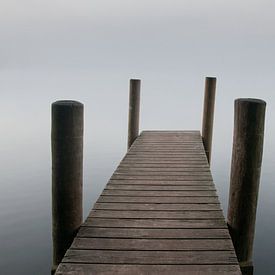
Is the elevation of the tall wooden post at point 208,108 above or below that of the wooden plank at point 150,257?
above

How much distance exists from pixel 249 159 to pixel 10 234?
13546 mm

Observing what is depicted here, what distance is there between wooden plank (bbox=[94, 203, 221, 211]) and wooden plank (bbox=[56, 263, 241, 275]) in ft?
3.95

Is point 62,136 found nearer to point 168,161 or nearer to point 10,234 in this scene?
point 168,161

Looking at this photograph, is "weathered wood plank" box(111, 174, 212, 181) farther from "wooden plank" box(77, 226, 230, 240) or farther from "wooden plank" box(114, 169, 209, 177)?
"wooden plank" box(77, 226, 230, 240)

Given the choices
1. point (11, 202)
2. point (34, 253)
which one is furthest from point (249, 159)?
point (11, 202)

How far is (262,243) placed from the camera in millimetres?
14422

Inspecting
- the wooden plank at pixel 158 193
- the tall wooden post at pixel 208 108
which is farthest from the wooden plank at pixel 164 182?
the tall wooden post at pixel 208 108

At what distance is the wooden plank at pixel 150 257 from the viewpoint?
2893 millimetres

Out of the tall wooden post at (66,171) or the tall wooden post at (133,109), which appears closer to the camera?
the tall wooden post at (66,171)

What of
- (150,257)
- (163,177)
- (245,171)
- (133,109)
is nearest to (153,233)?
(150,257)

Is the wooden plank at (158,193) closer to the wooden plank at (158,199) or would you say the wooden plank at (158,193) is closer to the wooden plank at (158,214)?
the wooden plank at (158,199)

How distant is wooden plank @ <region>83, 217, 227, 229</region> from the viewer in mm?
3551

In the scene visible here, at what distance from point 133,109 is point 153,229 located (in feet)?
17.2

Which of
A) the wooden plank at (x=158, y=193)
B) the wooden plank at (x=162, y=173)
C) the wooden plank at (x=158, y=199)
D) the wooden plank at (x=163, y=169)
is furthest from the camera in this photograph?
the wooden plank at (x=163, y=169)
